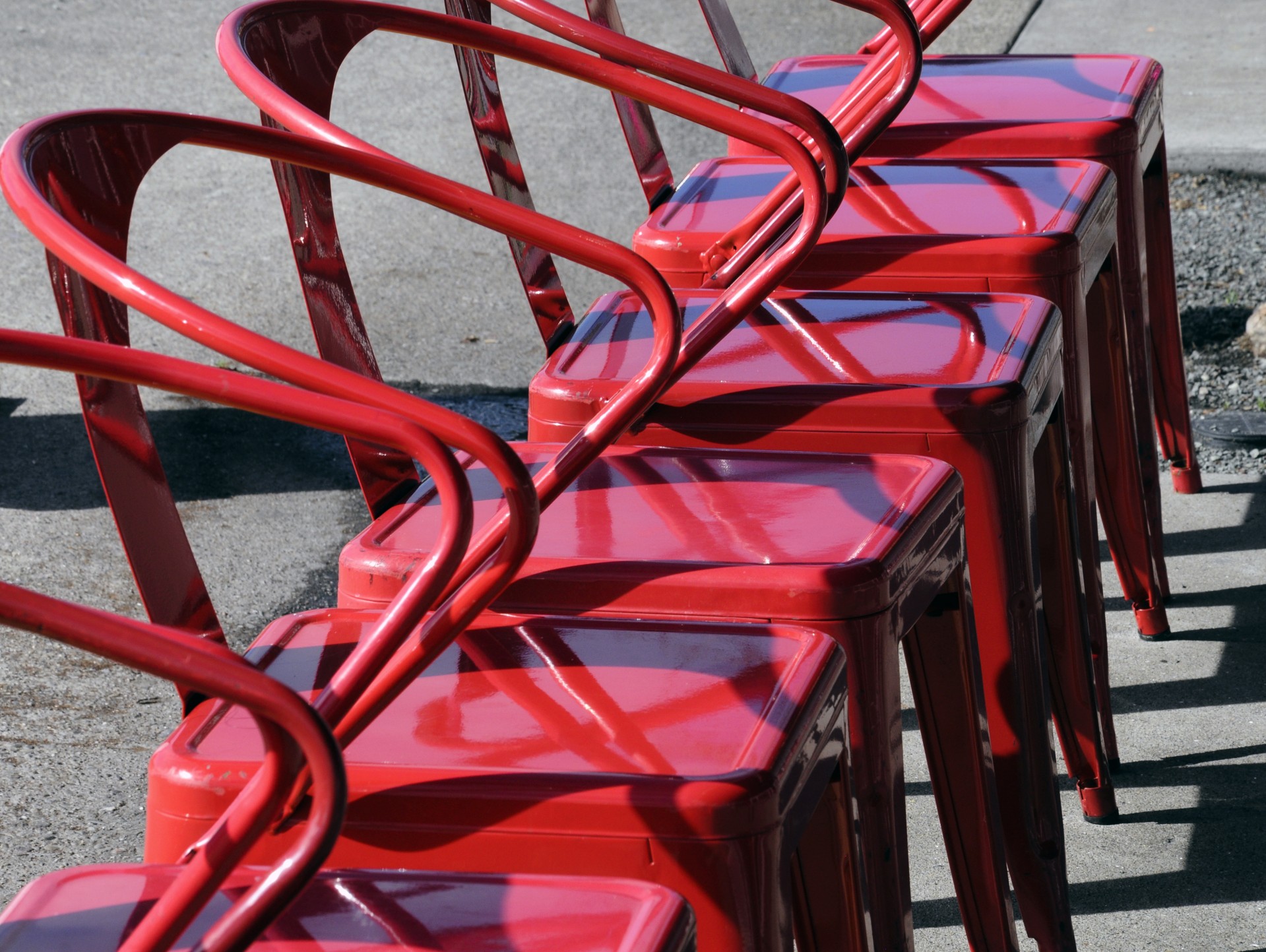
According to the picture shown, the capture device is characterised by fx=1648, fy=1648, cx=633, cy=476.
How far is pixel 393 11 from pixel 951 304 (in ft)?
2.41

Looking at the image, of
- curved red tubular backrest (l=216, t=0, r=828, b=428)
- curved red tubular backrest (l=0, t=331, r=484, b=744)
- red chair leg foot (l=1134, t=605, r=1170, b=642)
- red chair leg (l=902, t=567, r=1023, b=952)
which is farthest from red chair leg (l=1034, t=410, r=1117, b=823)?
curved red tubular backrest (l=0, t=331, r=484, b=744)

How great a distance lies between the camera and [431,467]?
3.39 feet

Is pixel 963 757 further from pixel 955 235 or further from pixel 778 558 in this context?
pixel 955 235

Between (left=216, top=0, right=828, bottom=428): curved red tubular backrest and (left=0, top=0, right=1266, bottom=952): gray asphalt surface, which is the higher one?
(left=216, top=0, right=828, bottom=428): curved red tubular backrest

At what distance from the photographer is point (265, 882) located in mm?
850

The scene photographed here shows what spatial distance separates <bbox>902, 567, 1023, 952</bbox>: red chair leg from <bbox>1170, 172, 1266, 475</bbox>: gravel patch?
5.77 ft

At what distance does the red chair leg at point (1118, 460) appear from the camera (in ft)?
8.32

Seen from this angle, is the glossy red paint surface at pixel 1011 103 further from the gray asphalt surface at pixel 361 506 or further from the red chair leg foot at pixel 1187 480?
the gray asphalt surface at pixel 361 506

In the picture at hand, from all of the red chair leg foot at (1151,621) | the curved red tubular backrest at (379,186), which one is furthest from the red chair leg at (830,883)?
the red chair leg foot at (1151,621)

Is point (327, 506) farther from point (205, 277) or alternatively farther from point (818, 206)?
point (818, 206)

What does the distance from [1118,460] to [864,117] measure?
2.69 ft

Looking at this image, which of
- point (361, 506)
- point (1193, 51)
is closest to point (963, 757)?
point (361, 506)

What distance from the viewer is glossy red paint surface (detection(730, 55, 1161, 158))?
2424 mm

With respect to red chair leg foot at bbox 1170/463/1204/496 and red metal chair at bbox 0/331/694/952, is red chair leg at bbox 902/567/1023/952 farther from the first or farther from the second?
red chair leg foot at bbox 1170/463/1204/496
